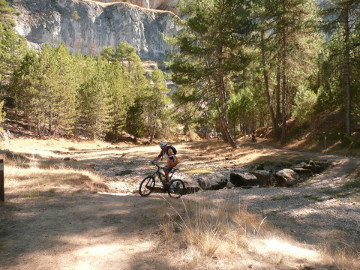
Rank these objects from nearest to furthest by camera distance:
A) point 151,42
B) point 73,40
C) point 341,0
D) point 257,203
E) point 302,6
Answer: point 257,203
point 341,0
point 302,6
point 73,40
point 151,42

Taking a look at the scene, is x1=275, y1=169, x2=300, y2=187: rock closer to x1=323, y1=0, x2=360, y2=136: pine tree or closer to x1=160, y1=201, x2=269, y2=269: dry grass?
x1=323, y1=0, x2=360, y2=136: pine tree

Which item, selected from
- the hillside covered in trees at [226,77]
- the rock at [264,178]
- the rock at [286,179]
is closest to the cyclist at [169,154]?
the rock at [264,178]

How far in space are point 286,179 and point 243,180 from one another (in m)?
2.44

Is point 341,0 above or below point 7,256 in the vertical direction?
above

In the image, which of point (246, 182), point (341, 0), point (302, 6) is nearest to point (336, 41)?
point (341, 0)

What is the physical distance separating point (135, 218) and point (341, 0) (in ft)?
74.5

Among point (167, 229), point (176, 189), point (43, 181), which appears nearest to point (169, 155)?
point (176, 189)

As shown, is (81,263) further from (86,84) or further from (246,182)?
(86,84)

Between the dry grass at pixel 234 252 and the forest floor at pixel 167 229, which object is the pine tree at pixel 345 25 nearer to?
the forest floor at pixel 167 229

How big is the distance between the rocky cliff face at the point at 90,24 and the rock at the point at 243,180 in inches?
3639

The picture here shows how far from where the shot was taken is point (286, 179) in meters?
14.6

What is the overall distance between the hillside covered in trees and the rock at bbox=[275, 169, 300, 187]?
8409 mm

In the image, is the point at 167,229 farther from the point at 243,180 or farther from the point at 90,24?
the point at 90,24

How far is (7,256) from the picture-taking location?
13.6 feet
